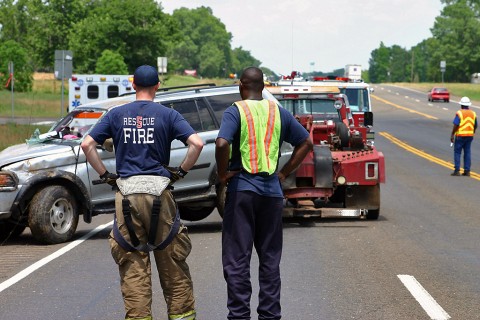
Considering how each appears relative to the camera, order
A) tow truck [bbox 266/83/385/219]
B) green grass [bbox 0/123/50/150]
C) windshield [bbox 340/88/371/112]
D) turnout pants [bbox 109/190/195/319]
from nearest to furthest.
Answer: turnout pants [bbox 109/190/195/319] < tow truck [bbox 266/83/385/219] < windshield [bbox 340/88/371/112] < green grass [bbox 0/123/50/150]

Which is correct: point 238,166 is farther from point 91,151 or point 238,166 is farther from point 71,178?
point 71,178

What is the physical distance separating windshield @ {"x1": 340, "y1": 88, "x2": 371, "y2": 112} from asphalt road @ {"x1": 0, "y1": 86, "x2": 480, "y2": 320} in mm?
7776

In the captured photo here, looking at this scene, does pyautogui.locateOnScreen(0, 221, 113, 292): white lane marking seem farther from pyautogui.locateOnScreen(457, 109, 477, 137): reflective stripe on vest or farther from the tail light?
pyautogui.locateOnScreen(457, 109, 477, 137): reflective stripe on vest

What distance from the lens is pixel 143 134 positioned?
21.1 feet

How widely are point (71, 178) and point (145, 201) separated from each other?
5923mm

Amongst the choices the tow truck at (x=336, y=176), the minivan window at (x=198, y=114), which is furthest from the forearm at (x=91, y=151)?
the tow truck at (x=336, y=176)

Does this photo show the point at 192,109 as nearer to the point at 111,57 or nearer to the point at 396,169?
the point at 396,169

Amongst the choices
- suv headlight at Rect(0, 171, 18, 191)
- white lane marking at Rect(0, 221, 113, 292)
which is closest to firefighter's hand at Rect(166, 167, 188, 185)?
white lane marking at Rect(0, 221, 113, 292)

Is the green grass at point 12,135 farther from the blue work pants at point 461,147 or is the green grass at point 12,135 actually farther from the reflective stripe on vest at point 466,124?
the reflective stripe on vest at point 466,124

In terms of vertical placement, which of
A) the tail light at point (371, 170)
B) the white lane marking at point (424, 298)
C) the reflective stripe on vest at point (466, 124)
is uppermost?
the reflective stripe on vest at point (466, 124)

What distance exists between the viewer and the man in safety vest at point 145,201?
21.1ft

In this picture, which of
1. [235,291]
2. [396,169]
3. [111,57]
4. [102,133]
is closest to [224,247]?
[235,291]

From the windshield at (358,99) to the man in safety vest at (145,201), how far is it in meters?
18.4

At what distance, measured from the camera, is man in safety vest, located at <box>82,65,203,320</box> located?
6.44 m
